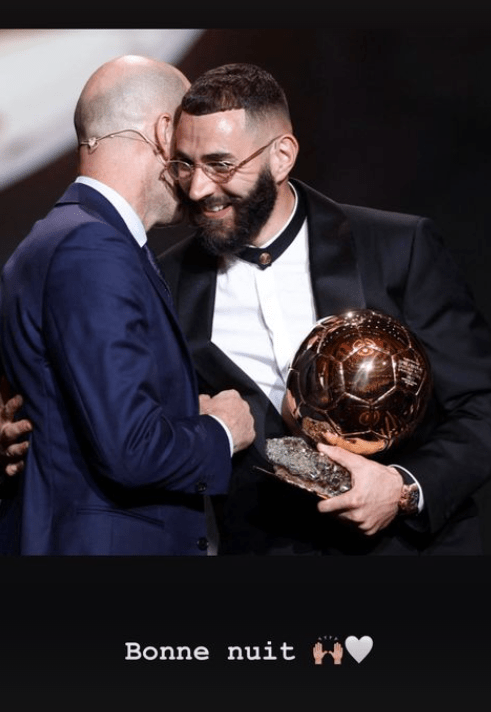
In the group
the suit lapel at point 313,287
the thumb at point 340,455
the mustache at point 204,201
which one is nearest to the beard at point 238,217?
the mustache at point 204,201

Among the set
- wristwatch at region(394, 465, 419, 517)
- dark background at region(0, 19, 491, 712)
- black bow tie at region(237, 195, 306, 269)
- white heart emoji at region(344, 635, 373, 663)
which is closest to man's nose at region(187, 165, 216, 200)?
black bow tie at region(237, 195, 306, 269)

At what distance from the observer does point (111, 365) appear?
3061 mm

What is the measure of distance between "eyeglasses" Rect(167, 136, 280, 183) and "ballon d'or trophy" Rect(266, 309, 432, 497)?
1.82ft

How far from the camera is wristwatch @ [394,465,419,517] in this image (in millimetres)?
3410

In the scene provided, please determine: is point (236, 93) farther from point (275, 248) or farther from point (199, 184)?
point (275, 248)

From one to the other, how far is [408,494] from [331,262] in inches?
28.7

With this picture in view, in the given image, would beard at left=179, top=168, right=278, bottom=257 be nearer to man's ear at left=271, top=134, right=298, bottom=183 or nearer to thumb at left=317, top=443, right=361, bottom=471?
man's ear at left=271, top=134, right=298, bottom=183

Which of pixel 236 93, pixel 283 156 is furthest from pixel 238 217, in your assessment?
pixel 236 93

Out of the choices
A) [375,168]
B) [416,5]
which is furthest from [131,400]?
[416,5]

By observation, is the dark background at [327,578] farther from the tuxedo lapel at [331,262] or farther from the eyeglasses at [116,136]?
Result: the eyeglasses at [116,136]

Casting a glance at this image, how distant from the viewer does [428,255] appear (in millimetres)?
3588

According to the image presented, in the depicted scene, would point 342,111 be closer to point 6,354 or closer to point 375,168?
point 375,168

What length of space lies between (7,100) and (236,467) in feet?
4.52

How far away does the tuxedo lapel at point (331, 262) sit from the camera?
3.61 metres
